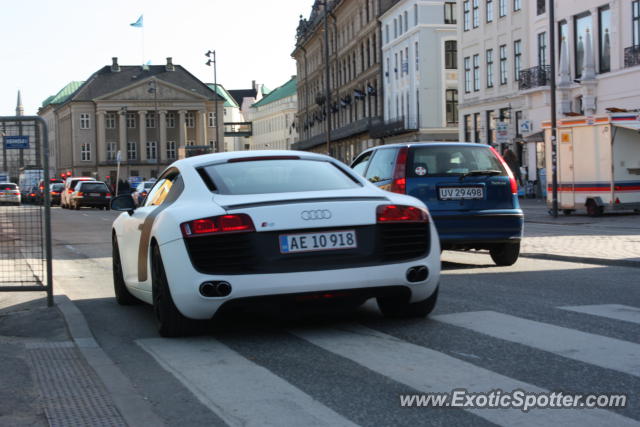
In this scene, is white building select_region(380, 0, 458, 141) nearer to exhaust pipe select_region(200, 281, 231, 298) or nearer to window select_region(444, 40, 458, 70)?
window select_region(444, 40, 458, 70)

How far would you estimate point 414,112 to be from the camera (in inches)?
2790

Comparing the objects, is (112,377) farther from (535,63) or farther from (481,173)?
(535,63)

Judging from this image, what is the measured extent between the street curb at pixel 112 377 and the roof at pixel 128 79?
146543 mm

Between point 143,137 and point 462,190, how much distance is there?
143 meters

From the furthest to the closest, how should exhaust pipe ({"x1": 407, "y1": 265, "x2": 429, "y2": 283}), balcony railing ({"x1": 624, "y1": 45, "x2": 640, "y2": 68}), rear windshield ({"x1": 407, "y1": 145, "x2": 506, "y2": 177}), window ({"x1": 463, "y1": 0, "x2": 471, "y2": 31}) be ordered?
window ({"x1": 463, "y1": 0, "x2": 471, "y2": 31}) → balcony railing ({"x1": 624, "y1": 45, "x2": 640, "y2": 68}) → rear windshield ({"x1": 407, "y1": 145, "x2": 506, "y2": 177}) → exhaust pipe ({"x1": 407, "y1": 265, "x2": 429, "y2": 283})

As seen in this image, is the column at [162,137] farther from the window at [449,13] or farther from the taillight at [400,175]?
the taillight at [400,175]

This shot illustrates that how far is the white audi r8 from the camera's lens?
714 cm

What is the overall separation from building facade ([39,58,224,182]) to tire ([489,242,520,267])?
139 metres

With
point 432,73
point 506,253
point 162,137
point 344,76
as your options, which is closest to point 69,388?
point 506,253

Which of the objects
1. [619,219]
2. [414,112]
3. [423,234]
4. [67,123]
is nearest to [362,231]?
[423,234]

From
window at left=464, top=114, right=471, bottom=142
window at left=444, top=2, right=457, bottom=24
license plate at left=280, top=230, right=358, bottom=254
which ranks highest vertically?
window at left=444, top=2, right=457, bottom=24

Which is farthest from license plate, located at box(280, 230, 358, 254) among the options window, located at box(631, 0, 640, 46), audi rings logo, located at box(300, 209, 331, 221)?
window, located at box(631, 0, 640, 46)

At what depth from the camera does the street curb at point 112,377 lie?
512cm

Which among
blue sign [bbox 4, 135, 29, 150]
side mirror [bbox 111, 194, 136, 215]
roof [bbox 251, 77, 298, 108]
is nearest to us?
side mirror [bbox 111, 194, 136, 215]
